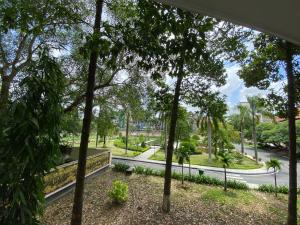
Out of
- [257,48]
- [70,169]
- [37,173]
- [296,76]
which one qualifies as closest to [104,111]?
[70,169]

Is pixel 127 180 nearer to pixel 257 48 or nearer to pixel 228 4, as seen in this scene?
pixel 257 48

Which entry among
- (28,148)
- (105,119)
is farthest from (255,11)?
(105,119)

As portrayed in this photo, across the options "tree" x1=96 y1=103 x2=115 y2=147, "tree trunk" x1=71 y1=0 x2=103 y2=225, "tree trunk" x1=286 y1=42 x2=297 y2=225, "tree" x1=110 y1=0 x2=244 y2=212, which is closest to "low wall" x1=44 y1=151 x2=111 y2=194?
"tree" x1=96 y1=103 x2=115 y2=147

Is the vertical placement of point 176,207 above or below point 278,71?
below

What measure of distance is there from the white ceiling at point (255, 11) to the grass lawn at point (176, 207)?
664cm

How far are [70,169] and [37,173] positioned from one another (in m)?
8.02

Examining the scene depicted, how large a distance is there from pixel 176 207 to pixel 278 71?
603cm

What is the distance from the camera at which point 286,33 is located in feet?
7.32

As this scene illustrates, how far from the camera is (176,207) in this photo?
8.25 meters

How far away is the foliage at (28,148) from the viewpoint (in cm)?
205

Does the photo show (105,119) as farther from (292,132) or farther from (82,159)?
(292,132)

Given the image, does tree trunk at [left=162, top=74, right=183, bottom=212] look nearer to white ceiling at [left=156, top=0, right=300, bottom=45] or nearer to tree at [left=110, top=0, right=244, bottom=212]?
tree at [left=110, top=0, right=244, bottom=212]

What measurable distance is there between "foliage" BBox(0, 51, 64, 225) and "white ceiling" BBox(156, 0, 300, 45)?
158 cm

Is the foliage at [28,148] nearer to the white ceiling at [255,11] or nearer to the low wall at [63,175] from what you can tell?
the white ceiling at [255,11]
